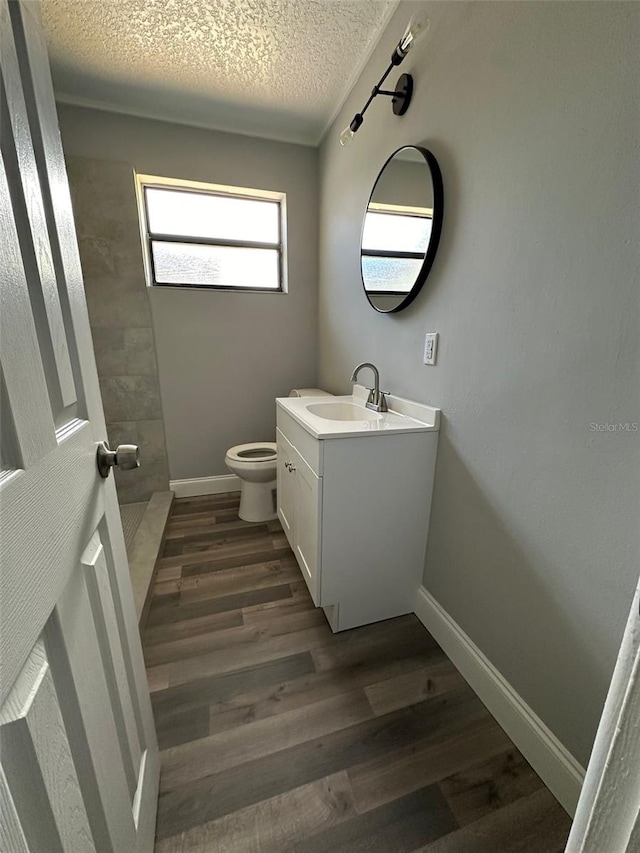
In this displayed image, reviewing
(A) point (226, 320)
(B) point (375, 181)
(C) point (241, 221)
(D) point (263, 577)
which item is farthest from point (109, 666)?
(C) point (241, 221)

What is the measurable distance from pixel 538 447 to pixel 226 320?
210cm

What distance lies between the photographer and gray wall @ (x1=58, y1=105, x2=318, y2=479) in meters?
2.04

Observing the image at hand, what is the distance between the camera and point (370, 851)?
2.69 ft

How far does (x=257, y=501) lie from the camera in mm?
2254

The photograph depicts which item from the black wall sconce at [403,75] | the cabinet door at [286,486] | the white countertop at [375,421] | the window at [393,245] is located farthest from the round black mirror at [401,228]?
Result: the cabinet door at [286,486]

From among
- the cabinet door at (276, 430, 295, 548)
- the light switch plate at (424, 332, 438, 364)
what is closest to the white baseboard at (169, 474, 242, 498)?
the cabinet door at (276, 430, 295, 548)

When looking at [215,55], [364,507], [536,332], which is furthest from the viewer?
[215,55]

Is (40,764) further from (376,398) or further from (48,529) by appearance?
(376,398)

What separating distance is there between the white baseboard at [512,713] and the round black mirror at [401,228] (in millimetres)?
1351

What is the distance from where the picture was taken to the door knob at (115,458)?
63cm

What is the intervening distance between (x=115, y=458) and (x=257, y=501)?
1664mm

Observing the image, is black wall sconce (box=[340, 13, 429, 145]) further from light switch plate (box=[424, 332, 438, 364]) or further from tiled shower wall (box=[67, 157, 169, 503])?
tiled shower wall (box=[67, 157, 169, 503])

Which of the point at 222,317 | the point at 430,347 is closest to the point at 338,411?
the point at 430,347

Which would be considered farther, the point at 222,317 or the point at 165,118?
the point at 222,317
